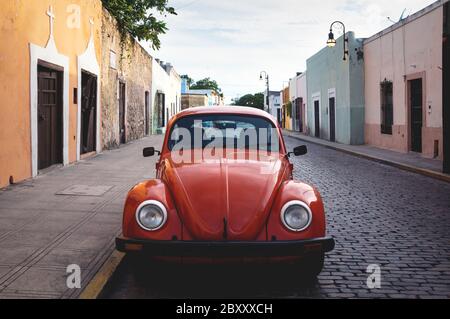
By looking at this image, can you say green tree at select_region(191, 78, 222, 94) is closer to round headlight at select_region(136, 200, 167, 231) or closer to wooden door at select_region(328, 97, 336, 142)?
wooden door at select_region(328, 97, 336, 142)

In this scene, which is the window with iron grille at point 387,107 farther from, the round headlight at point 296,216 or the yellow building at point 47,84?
the round headlight at point 296,216

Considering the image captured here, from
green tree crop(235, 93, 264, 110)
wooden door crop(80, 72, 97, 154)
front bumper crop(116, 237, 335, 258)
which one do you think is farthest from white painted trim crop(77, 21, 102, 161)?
green tree crop(235, 93, 264, 110)

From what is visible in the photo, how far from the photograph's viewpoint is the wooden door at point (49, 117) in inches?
448

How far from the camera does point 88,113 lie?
15828 mm

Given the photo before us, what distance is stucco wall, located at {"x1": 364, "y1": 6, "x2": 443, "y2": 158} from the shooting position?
50.2ft

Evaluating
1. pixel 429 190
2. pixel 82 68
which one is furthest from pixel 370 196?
pixel 82 68

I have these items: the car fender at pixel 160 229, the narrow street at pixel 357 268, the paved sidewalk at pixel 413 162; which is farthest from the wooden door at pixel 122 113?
the car fender at pixel 160 229

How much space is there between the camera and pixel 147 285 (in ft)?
14.3

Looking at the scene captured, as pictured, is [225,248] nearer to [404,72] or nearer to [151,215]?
[151,215]

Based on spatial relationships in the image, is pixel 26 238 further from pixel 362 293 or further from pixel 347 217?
pixel 347 217

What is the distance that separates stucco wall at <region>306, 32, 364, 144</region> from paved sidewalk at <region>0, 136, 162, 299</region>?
14.9 metres

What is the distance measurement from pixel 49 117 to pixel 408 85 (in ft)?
39.5

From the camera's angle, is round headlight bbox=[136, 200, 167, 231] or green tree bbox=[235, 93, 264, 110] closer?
round headlight bbox=[136, 200, 167, 231]

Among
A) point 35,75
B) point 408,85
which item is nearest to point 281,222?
point 35,75
